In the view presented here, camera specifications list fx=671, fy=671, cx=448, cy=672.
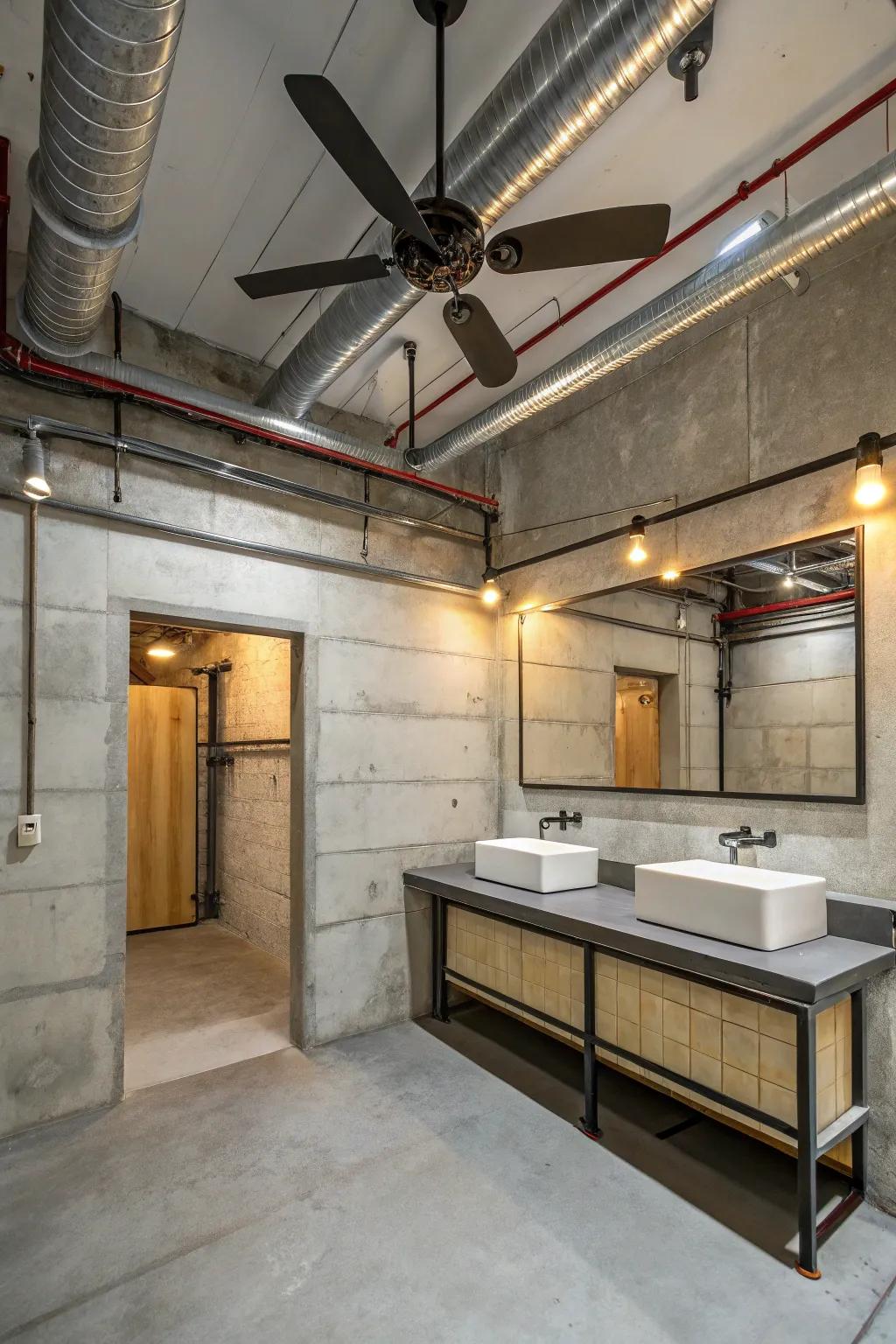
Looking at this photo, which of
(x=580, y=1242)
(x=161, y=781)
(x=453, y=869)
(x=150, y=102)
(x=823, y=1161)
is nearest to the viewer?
(x=150, y=102)

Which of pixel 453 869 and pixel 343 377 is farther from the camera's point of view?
pixel 453 869

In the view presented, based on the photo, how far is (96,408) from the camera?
2865 mm

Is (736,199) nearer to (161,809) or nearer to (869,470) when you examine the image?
(869,470)

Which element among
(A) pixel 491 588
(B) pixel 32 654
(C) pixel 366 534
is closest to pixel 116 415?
(B) pixel 32 654

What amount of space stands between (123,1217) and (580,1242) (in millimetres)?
1451

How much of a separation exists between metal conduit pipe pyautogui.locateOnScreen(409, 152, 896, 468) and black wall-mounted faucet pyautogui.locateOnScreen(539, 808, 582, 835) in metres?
2.00

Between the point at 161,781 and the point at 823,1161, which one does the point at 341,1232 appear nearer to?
the point at 823,1161

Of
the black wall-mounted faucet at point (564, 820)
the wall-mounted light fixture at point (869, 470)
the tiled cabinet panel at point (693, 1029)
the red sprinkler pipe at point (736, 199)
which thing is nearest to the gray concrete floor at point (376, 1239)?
the tiled cabinet panel at point (693, 1029)

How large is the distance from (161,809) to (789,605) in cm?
509

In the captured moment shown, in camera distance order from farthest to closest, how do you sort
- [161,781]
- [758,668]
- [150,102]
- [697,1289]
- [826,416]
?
1. [161,781]
2. [758,668]
3. [826,416]
4. [697,1289]
5. [150,102]

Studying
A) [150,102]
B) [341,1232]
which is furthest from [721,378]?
[341,1232]

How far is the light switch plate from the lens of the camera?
8.45ft

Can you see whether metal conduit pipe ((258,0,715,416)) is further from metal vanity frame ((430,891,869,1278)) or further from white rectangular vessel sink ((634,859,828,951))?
metal vanity frame ((430,891,869,1278))

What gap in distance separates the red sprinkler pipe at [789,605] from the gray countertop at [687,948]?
1.23m
